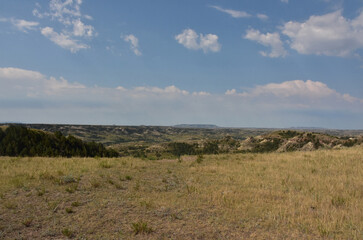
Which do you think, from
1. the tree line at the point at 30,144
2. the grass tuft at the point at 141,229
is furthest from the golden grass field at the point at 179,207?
the tree line at the point at 30,144

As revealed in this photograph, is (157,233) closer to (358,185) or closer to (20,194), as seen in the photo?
(20,194)

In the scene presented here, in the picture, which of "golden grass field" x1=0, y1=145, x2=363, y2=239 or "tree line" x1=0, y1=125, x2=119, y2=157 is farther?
"tree line" x1=0, y1=125, x2=119, y2=157

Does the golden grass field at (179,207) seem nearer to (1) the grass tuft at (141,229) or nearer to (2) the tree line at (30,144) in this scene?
(1) the grass tuft at (141,229)

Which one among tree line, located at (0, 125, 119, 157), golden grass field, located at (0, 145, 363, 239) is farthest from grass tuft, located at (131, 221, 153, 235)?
tree line, located at (0, 125, 119, 157)

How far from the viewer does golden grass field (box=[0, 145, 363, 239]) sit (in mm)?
6918

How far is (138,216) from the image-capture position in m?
8.12

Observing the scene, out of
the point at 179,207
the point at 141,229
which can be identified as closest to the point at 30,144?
the point at 179,207

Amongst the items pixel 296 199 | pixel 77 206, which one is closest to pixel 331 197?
pixel 296 199

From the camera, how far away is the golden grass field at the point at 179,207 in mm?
6918

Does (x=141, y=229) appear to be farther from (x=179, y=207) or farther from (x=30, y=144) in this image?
(x=30, y=144)

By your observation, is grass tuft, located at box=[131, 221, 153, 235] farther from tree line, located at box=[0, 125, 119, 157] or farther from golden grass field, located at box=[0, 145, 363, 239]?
tree line, located at box=[0, 125, 119, 157]

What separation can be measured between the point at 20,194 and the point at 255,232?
10.4 metres

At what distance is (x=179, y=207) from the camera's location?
29.9ft

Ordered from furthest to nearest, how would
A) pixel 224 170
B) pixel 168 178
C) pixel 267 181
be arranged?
1. pixel 224 170
2. pixel 168 178
3. pixel 267 181
